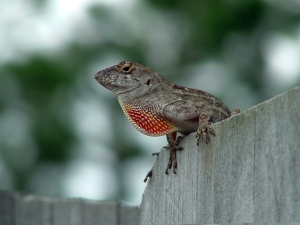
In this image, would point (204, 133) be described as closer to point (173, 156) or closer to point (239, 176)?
point (173, 156)

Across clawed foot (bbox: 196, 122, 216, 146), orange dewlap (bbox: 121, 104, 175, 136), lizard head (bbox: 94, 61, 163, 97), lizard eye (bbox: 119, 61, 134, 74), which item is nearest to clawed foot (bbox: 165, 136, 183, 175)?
clawed foot (bbox: 196, 122, 216, 146)

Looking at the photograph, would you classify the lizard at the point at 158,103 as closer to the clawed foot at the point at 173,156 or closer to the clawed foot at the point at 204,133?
the clawed foot at the point at 173,156

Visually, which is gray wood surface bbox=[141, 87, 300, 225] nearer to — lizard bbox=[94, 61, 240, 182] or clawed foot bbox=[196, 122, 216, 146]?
clawed foot bbox=[196, 122, 216, 146]

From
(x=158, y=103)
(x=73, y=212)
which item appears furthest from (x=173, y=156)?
(x=73, y=212)

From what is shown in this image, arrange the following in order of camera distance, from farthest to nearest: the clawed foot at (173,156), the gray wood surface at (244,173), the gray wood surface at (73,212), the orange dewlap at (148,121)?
the gray wood surface at (73,212) < the orange dewlap at (148,121) < the clawed foot at (173,156) < the gray wood surface at (244,173)

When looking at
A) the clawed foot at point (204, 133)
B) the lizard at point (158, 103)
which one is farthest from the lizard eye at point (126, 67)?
the clawed foot at point (204, 133)

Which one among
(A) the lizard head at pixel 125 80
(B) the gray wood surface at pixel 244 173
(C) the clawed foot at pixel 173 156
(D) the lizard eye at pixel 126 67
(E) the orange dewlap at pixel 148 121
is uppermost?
(D) the lizard eye at pixel 126 67

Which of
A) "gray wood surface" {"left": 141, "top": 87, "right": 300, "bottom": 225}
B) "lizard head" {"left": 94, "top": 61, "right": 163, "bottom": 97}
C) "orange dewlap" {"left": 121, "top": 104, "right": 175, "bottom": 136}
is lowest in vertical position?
"gray wood surface" {"left": 141, "top": 87, "right": 300, "bottom": 225}
